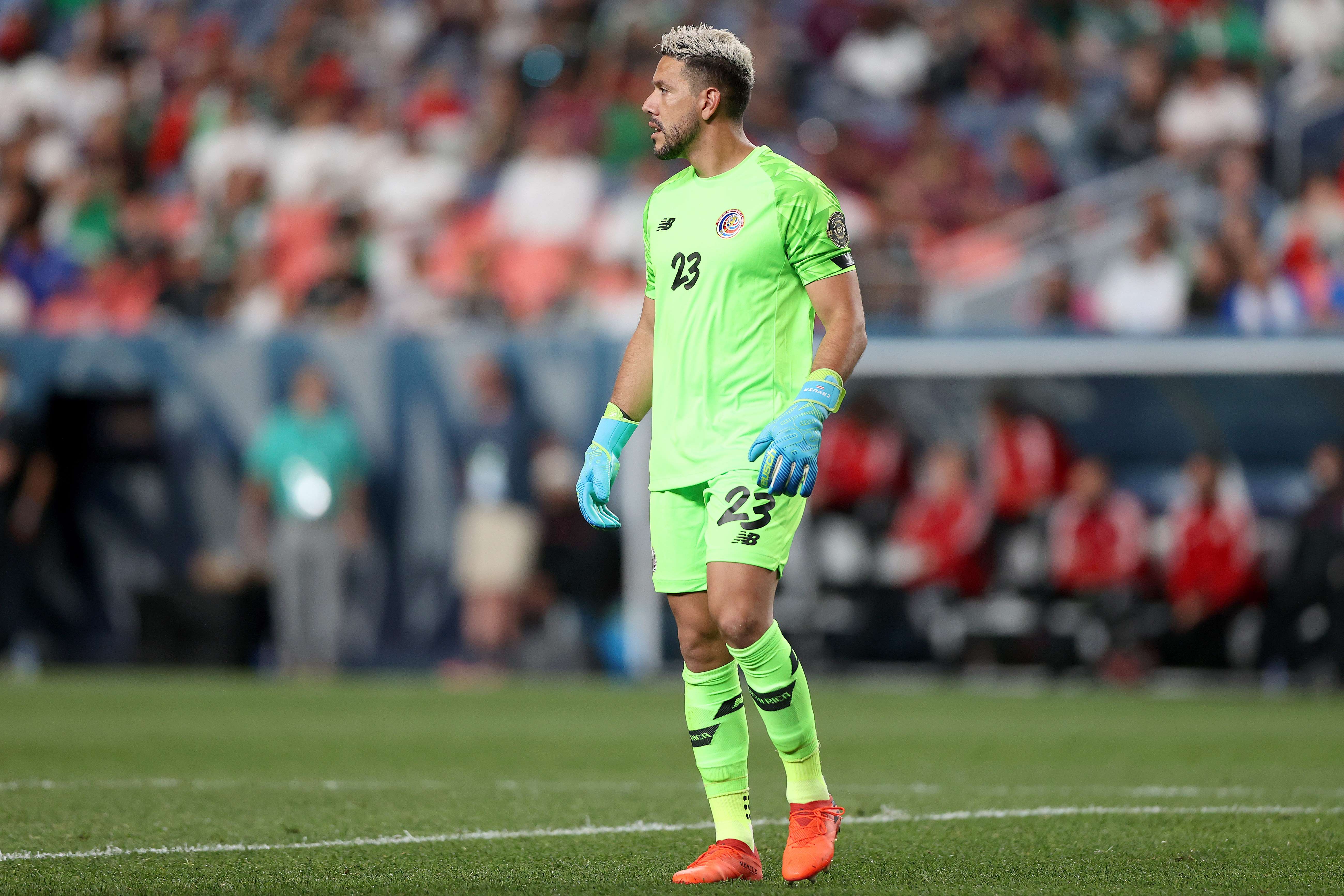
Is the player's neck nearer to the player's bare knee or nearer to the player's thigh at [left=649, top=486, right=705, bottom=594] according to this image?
the player's thigh at [left=649, top=486, right=705, bottom=594]

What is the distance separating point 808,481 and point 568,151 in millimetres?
11296

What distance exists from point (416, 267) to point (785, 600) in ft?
14.0

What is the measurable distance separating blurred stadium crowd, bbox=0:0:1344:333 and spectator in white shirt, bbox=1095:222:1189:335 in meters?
0.02

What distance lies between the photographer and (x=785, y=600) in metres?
13.5

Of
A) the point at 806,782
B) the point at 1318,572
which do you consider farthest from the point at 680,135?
the point at 1318,572

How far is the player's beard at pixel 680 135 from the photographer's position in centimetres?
481

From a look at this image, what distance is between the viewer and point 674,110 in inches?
189

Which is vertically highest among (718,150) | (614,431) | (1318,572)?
(718,150)

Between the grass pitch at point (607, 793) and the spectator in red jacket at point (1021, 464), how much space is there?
1.89 meters

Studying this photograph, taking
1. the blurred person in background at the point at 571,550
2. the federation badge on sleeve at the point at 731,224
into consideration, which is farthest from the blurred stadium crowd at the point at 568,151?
the federation badge on sleeve at the point at 731,224

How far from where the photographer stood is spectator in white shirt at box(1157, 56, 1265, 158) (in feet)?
49.2

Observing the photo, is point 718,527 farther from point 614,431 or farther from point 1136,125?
point 1136,125

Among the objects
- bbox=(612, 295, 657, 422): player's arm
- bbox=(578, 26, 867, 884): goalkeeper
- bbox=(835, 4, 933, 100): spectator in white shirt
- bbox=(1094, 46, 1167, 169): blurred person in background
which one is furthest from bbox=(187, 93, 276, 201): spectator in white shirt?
bbox=(578, 26, 867, 884): goalkeeper

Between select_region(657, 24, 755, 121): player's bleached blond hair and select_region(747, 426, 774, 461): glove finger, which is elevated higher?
select_region(657, 24, 755, 121): player's bleached blond hair
